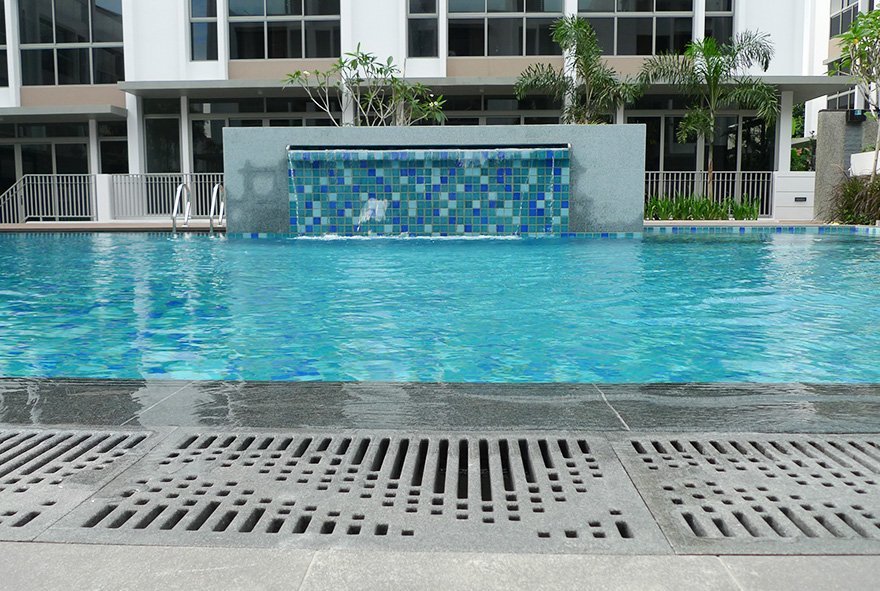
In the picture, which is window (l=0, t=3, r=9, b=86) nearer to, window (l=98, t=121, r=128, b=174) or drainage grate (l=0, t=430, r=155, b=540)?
window (l=98, t=121, r=128, b=174)

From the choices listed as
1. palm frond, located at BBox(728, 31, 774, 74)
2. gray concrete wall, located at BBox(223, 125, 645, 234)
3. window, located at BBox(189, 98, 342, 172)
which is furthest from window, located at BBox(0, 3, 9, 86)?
palm frond, located at BBox(728, 31, 774, 74)

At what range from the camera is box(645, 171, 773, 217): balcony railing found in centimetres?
1820

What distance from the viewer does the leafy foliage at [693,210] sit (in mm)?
17031

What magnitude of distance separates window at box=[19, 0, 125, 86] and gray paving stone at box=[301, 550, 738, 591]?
21.3 metres

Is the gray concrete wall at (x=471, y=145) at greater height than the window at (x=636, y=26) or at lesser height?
lesser

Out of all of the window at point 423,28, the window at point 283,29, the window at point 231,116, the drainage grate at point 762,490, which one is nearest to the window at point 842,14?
the window at point 423,28

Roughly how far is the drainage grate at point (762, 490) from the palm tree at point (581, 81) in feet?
52.1

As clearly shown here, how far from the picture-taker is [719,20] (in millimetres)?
19359

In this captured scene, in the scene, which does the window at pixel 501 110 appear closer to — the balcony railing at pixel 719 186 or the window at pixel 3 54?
the balcony railing at pixel 719 186

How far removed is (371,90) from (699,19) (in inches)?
332

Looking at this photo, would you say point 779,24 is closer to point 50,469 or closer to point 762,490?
point 762,490

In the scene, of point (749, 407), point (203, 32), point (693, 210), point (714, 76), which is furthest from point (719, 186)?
point (749, 407)

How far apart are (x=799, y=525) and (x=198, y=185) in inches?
720

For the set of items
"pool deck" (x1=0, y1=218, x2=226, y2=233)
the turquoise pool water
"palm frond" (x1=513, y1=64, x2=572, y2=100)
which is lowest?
the turquoise pool water
